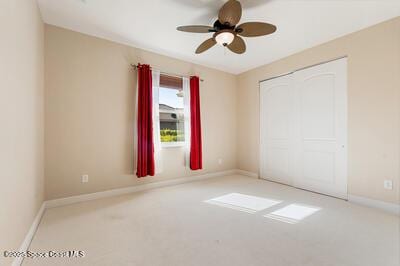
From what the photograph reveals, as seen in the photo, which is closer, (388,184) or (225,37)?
(225,37)

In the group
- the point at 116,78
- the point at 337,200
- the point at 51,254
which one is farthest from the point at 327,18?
the point at 51,254

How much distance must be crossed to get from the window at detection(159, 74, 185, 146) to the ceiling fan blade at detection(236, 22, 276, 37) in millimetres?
1829

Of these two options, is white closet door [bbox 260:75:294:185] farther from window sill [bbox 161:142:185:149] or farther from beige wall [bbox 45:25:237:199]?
beige wall [bbox 45:25:237:199]

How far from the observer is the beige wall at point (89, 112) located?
2672 millimetres

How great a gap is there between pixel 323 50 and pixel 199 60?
2263 millimetres

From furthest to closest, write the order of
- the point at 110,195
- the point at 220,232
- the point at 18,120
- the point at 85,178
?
the point at 110,195
the point at 85,178
the point at 220,232
the point at 18,120

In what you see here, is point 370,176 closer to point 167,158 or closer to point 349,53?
point 349,53

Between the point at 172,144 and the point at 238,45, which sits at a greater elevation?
the point at 238,45

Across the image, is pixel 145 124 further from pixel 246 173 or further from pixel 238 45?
pixel 246 173

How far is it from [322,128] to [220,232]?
2.53m

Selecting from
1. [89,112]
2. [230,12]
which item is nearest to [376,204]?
[230,12]

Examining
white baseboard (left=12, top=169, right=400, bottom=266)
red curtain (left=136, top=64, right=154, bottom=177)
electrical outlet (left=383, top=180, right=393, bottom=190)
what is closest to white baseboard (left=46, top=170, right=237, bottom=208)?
white baseboard (left=12, top=169, right=400, bottom=266)

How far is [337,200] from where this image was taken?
2920 millimetres

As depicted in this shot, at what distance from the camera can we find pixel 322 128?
127 inches
